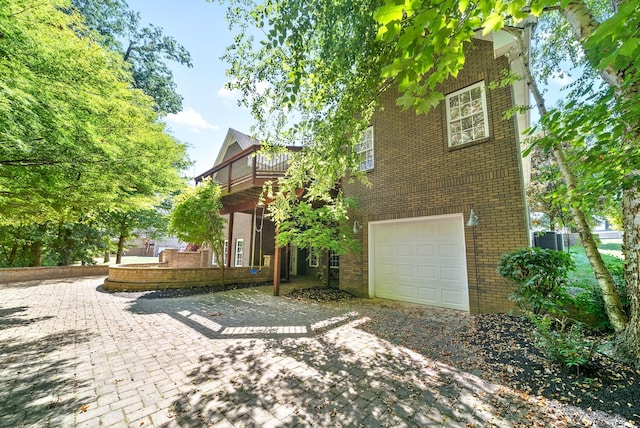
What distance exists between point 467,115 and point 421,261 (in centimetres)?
391

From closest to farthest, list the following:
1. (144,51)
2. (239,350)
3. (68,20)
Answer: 1. (239,350)
2. (68,20)
3. (144,51)

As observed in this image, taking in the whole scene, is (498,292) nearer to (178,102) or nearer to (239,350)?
(239,350)

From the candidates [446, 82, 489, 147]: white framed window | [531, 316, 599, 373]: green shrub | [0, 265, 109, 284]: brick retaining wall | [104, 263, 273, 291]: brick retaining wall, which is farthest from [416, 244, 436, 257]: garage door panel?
[0, 265, 109, 284]: brick retaining wall

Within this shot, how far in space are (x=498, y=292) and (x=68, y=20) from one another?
9.87 m

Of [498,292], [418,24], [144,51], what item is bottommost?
[498,292]

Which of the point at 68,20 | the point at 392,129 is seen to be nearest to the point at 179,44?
the point at 68,20

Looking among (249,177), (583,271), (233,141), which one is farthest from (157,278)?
(583,271)

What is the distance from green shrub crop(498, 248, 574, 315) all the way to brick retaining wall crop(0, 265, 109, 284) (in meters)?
16.9

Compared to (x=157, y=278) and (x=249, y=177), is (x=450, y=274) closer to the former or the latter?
(x=249, y=177)

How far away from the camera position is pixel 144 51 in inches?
720

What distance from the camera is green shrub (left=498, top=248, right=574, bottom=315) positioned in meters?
3.97

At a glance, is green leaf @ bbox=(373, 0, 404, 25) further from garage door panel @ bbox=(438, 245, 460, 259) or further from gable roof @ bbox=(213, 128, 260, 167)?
gable roof @ bbox=(213, 128, 260, 167)

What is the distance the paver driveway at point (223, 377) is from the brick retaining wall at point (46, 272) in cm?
755

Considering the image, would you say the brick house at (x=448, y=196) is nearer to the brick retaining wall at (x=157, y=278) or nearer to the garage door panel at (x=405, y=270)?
the garage door panel at (x=405, y=270)
